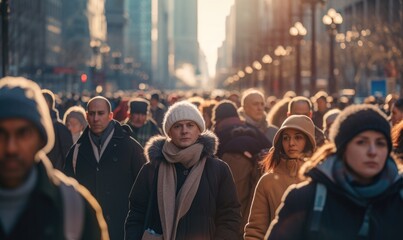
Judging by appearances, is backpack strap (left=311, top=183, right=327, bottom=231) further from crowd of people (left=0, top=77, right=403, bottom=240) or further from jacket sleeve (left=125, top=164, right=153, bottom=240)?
jacket sleeve (left=125, top=164, right=153, bottom=240)

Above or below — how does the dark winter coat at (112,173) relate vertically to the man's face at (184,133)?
below

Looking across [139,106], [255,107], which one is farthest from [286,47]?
[255,107]

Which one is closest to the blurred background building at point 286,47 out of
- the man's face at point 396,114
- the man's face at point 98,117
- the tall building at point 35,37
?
the tall building at point 35,37

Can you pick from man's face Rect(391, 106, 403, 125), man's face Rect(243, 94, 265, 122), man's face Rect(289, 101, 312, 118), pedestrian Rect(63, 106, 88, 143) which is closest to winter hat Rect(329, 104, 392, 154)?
man's face Rect(289, 101, 312, 118)

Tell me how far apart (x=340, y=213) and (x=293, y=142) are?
12.1ft

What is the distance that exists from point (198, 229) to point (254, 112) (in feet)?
24.5

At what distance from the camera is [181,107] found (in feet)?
30.8

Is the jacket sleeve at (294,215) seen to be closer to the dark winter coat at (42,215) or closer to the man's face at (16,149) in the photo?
the dark winter coat at (42,215)

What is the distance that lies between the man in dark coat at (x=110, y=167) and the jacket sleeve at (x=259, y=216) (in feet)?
8.72

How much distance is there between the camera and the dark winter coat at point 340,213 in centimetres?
554

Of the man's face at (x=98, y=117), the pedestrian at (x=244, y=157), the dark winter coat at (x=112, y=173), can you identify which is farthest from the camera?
the man's face at (x=98, y=117)

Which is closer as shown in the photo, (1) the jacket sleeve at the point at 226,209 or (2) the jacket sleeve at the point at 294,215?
(2) the jacket sleeve at the point at 294,215

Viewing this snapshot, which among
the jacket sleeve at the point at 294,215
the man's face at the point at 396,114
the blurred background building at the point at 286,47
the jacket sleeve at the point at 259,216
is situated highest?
the blurred background building at the point at 286,47

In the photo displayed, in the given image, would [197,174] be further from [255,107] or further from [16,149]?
[255,107]
